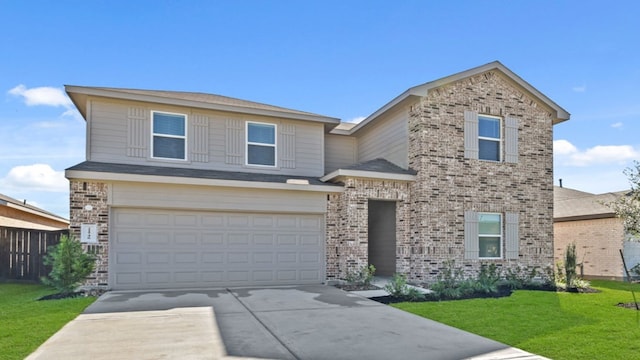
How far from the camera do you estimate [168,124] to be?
12.8 m

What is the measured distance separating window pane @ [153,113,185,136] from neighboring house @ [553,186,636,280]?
14450 mm

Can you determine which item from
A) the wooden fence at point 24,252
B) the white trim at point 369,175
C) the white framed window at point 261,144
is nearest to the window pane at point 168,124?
the white framed window at point 261,144

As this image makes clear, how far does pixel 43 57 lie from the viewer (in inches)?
525

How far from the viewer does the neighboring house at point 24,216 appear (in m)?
16.4

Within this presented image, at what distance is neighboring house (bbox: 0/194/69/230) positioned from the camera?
16.4 m

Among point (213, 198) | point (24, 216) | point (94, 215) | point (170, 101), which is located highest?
point (170, 101)

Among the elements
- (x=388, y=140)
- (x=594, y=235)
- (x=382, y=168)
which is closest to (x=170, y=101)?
(x=382, y=168)

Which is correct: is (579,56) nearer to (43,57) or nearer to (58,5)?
(58,5)

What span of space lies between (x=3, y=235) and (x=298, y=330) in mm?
10904

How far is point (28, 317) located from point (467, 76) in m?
12.9

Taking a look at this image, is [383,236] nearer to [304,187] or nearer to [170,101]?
[304,187]

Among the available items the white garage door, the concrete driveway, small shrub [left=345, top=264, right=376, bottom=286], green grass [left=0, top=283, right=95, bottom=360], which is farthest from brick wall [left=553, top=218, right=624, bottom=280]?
green grass [left=0, top=283, right=95, bottom=360]

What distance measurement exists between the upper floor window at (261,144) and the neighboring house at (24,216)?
334 inches

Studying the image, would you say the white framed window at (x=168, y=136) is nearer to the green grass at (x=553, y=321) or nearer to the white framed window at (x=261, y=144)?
the white framed window at (x=261, y=144)
